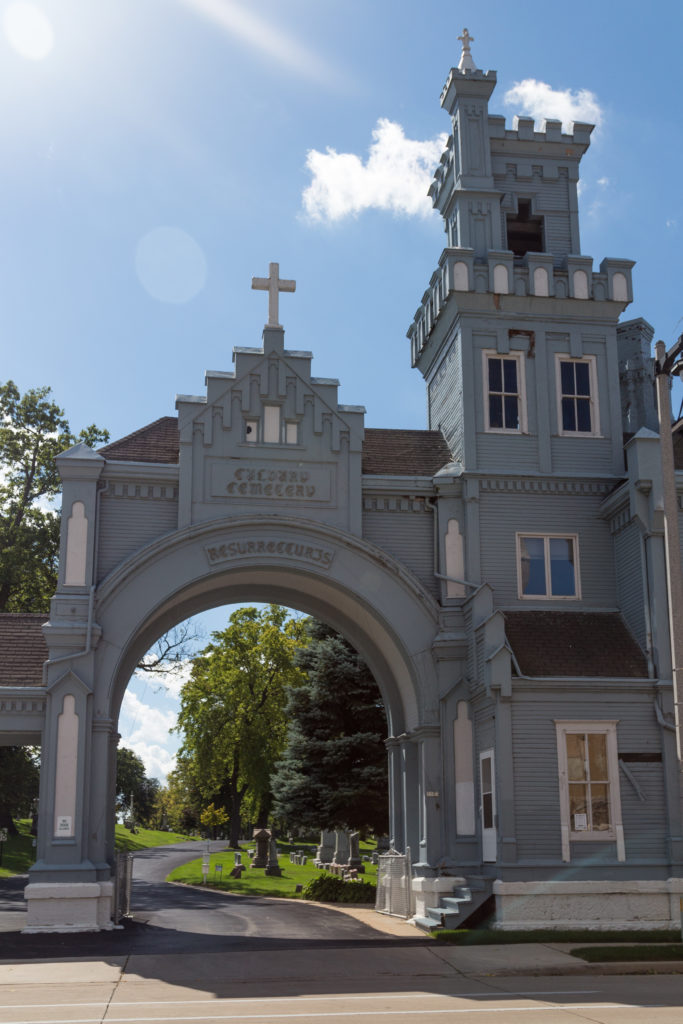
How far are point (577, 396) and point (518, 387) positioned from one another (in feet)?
4.59

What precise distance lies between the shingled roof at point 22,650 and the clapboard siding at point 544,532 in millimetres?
9629

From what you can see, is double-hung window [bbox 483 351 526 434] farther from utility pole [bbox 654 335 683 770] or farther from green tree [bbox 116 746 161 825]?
green tree [bbox 116 746 161 825]

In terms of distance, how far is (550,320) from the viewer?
83.4 ft

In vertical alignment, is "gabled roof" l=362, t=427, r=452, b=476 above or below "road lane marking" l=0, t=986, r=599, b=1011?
above

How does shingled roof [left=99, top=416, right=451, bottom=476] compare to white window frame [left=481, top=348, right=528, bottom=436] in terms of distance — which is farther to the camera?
white window frame [left=481, top=348, right=528, bottom=436]

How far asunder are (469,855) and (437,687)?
3443 millimetres

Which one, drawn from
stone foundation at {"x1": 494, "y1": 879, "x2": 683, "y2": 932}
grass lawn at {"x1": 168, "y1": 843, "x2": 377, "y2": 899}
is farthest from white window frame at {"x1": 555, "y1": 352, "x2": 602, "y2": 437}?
grass lawn at {"x1": 168, "y1": 843, "x2": 377, "y2": 899}

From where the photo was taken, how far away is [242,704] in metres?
48.8

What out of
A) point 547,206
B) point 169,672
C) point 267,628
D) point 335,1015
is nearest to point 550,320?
point 547,206

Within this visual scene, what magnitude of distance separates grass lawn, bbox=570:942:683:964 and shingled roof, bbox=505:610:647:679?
5679 millimetres

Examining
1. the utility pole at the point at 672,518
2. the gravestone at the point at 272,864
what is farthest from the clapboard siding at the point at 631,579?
the gravestone at the point at 272,864

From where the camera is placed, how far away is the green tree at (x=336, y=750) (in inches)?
1284

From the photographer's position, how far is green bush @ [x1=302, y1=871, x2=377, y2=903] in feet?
96.1

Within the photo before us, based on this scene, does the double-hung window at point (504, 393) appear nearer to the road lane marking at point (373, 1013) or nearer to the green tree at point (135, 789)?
the road lane marking at point (373, 1013)
